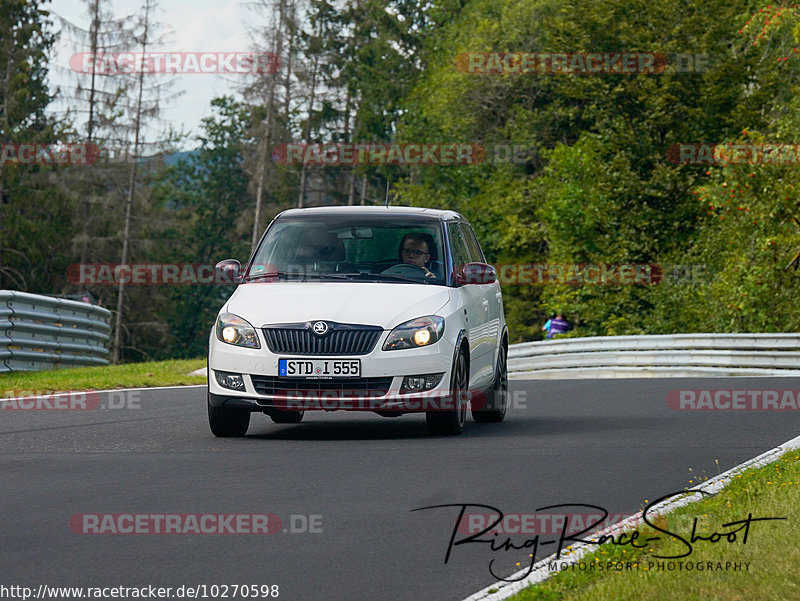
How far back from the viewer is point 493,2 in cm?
6475

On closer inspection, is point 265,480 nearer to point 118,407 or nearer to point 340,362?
point 340,362

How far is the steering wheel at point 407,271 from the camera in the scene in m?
12.2

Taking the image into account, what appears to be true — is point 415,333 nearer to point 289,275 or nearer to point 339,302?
point 339,302

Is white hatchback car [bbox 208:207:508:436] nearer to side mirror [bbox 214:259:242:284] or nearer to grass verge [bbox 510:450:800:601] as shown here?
side mirror [bbox 214:259:242:284]

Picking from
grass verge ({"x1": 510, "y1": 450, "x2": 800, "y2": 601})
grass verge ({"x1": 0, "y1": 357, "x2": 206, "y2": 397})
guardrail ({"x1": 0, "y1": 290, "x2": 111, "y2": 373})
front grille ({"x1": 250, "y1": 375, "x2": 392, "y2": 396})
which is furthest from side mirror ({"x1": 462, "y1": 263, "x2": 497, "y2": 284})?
guardrail ({"x1": 0, "y1": 290, "x2": 111, "y2": 373})

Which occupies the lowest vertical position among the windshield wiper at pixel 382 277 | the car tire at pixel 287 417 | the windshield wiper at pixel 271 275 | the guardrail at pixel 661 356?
the guardrail at pixel 661 356

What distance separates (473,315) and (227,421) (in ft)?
7.66

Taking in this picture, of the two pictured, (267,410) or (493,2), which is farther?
(493,2)

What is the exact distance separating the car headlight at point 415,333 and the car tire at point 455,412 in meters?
0.34

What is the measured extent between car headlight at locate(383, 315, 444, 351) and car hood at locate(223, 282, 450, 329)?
51 mm

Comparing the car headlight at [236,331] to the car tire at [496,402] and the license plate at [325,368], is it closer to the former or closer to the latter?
the license plate at [325,368]

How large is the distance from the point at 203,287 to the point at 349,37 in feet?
66.3

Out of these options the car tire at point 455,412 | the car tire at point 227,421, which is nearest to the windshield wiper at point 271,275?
the car tire at point 227,421

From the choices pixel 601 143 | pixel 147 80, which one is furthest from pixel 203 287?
pixel 601 143
